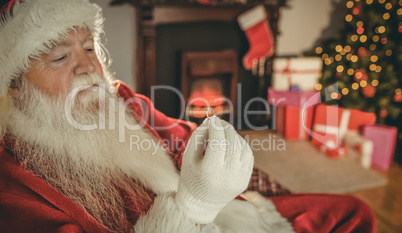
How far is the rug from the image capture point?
231 centimetres

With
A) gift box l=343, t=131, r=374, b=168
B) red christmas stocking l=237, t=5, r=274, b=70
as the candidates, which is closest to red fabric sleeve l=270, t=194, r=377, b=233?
gift box l=343, t=131, r=374, b=168

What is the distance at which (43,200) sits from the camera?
2.48 feet

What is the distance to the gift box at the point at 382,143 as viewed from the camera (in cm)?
252

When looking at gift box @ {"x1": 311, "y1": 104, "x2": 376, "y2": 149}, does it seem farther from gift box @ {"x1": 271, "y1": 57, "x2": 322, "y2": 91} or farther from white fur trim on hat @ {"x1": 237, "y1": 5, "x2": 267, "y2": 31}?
white fur trim on hat @ {"x1": 237, "y1": 5, "x2": 267, "y2": 31}

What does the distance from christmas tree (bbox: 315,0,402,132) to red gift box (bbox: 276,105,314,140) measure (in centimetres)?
35

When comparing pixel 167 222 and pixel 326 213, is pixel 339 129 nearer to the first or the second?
pixel 326 213

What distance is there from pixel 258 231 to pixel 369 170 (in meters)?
2.04

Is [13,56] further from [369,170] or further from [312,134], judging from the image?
[312,134]

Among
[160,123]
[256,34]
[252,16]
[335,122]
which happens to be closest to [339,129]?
[335,122]

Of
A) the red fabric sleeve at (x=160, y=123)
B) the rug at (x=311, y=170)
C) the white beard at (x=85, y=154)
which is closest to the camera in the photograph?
the white beard at (x=85, y=154)

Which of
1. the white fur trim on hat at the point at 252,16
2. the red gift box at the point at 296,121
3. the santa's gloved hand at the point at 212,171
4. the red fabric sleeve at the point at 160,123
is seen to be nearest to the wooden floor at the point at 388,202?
the red gift box at the point at 296,121

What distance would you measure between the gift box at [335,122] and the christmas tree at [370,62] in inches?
11.1

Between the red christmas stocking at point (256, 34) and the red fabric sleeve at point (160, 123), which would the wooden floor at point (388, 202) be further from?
the red christmas stocking at point (256, 34)

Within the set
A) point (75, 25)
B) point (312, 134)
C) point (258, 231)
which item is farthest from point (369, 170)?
point (75, 25)
